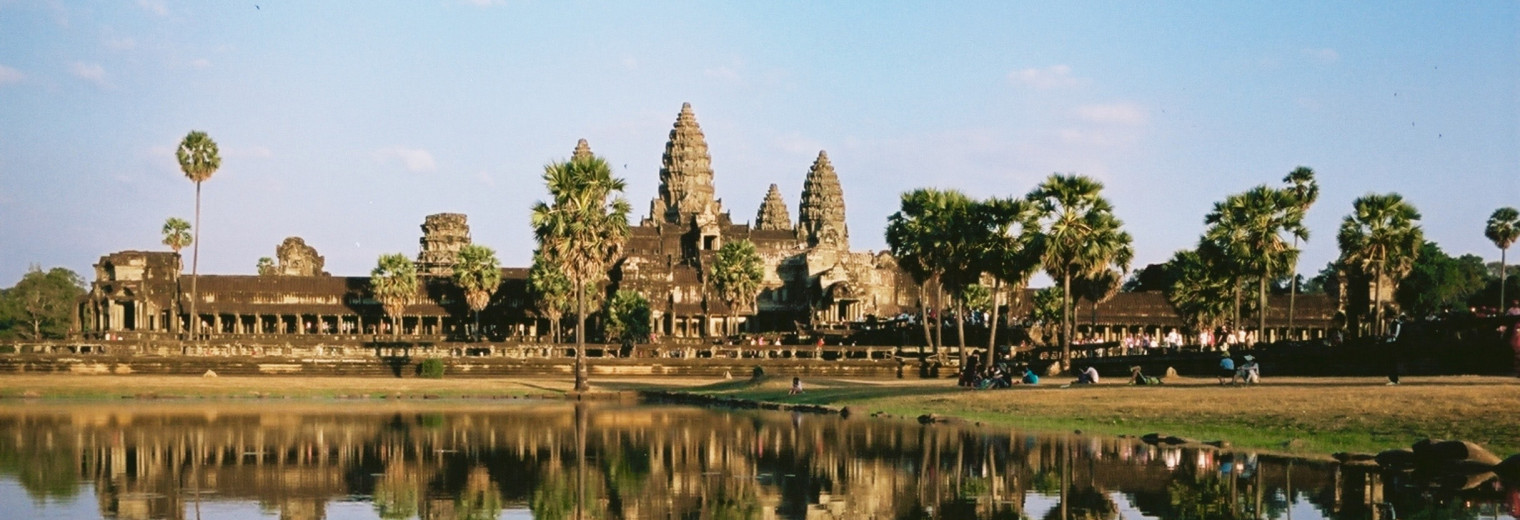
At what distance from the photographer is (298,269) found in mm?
146000

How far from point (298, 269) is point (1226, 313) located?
84.1m

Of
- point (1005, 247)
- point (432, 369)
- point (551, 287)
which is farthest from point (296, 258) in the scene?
point (1005, 247)

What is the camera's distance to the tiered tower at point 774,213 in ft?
607

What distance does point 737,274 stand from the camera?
103000mm

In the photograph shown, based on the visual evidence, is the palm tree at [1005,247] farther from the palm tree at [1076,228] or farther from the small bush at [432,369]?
the small bush at [432,369]

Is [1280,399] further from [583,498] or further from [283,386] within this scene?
[283,386]

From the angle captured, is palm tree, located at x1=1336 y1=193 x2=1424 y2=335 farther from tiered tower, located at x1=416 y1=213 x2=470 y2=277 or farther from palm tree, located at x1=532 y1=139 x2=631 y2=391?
tiered tower, located at x1=416 y1=213 x2=470 y2=277

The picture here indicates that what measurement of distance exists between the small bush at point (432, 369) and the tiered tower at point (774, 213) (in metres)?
110

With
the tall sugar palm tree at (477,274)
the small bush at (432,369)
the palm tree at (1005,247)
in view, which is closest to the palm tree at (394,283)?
the tall sugar palm tree at (477,274)

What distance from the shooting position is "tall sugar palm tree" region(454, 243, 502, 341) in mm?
107125

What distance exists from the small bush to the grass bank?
25727 mm

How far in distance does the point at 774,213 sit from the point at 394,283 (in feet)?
264

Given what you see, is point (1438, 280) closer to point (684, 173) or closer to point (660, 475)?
point (684, 173)

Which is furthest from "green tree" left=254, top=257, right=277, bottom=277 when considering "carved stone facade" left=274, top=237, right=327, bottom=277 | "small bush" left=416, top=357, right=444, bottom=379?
"small bush" left=416, top=357, right=444, bottom=379
